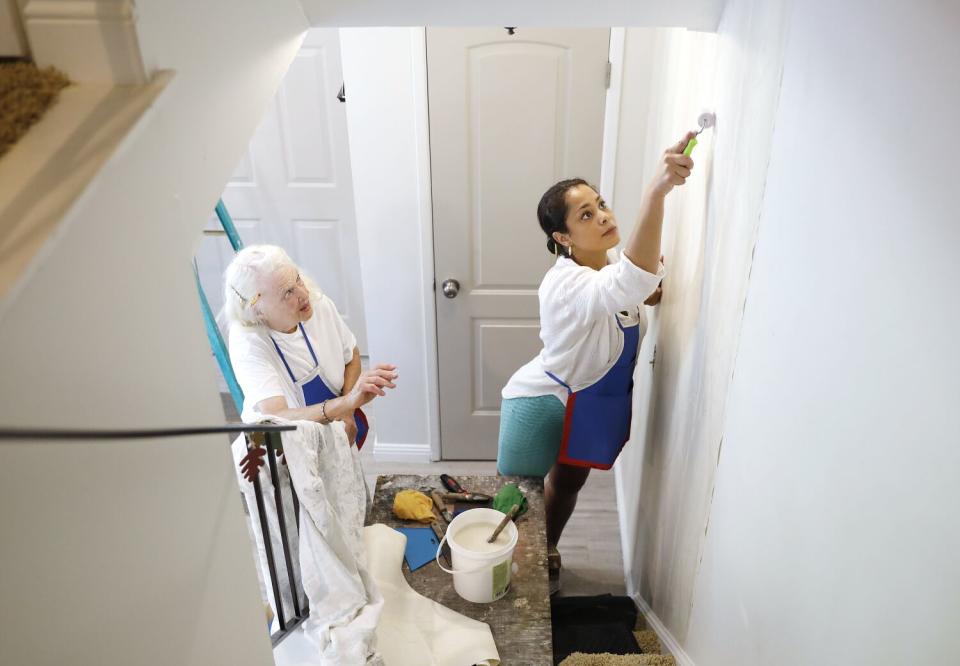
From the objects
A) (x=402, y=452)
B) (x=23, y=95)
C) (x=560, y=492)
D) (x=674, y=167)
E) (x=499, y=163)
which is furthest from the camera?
(x=402, y=452)

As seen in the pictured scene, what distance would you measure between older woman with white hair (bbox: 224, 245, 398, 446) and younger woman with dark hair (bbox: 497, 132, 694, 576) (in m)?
0.49

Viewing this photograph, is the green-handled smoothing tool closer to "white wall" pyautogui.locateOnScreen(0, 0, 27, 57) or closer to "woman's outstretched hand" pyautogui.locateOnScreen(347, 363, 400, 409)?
"woman's outstretched hand" pyautogui.locateOnScreen(347, 363, 400, 409)

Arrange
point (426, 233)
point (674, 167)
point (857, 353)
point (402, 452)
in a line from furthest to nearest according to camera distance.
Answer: point (402, 452)
point (426, 233)
point (674, 167)
point (857, 353)

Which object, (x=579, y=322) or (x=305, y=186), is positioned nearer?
(x=579, y=322)

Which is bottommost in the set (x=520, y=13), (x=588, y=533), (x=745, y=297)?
(x=588, y=533)

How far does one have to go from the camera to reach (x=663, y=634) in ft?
6.70

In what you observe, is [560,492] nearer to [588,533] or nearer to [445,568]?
[588,533]

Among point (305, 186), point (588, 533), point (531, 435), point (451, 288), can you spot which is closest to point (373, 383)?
point (531, 435)

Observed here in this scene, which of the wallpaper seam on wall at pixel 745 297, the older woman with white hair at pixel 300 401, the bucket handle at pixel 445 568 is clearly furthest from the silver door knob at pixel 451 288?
the wallpaper seam on wall at pixel 745 297

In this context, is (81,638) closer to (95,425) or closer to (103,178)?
(95,425)

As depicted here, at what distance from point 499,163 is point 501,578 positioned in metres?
1.66

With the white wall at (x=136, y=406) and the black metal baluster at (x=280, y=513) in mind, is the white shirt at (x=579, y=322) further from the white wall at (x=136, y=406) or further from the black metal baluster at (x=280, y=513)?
the white wall at (x=136, y=406)

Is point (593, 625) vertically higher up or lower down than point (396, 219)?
lower down

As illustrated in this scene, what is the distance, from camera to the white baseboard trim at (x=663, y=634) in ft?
6.06
